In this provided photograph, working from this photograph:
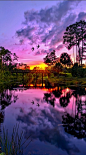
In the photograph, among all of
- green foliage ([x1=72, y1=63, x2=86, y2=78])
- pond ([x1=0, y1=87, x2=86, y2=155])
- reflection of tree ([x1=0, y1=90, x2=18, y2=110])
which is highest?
green foliage ([x1=72, y1=63, x2=86, y2=78])

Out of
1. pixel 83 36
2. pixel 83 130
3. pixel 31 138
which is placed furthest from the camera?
pixel 83 36

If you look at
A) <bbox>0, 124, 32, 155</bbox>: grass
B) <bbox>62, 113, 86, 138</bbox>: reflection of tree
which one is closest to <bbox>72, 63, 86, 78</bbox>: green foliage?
<bbox>62, 113, 86, 138</bbox>: reflection of tree

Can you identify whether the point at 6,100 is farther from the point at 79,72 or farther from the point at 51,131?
the point at 79,72

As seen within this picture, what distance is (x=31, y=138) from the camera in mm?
6570

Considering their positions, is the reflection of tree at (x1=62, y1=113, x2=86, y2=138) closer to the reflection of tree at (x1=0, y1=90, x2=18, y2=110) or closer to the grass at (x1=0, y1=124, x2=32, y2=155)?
the grass at (x1=0, y1=124, x2=32, y2=155)

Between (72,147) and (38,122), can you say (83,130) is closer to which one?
(72,147)

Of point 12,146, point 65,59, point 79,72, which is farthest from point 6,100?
point 65,59

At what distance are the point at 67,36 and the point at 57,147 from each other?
47893mm

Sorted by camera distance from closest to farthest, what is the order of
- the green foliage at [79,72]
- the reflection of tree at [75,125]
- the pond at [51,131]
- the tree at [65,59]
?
the pond at [51,131]
the reflection of tree at [75,125]
the green foliage at [79,72]
the tree at [65,59]

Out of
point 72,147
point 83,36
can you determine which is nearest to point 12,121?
point 72,147

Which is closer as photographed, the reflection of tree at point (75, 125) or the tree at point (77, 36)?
the reflection of tree at point (75, 125)

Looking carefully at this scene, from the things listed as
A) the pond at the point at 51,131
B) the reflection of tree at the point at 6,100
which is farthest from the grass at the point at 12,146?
the reflection of tree at the point at 6,100

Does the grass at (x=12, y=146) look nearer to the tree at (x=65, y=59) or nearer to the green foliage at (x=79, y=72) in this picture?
the green foliage at (x=79, y=72)

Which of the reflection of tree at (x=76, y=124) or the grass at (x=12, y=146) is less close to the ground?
the grass at (x=12, y=146)
